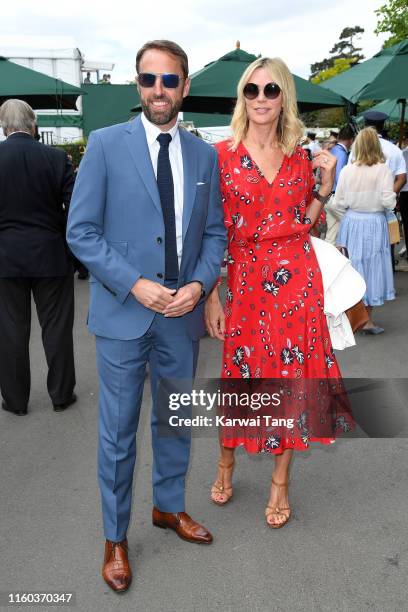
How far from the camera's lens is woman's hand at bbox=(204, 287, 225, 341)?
3.28m

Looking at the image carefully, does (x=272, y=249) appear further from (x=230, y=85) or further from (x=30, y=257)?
(x=230, y=85)

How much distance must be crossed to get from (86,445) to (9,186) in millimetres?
1875

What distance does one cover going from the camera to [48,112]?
2569 cm

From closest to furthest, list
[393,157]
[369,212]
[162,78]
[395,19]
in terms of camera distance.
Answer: [162,78]
[369,212]
[393,157]
[395,19]

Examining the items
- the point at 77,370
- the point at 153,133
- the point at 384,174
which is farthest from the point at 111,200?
the point at 384,174

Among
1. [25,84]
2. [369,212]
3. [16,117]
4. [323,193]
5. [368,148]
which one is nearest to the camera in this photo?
[323,193]

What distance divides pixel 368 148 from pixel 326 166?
362 centimetres

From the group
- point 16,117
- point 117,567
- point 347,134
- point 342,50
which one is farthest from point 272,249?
point 342,50

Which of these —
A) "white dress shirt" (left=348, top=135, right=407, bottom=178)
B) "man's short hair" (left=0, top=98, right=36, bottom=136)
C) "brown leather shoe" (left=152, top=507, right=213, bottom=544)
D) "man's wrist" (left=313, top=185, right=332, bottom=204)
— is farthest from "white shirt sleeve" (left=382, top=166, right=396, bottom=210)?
"brown leather shoe" (left=152, top=507, right=213, bottom=544)

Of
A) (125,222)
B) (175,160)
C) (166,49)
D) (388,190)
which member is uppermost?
(166,49)

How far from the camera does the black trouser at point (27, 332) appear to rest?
15.7 ft

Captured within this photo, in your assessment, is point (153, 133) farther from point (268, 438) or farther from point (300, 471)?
point (300, 471)

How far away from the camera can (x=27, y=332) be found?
16.0 feet

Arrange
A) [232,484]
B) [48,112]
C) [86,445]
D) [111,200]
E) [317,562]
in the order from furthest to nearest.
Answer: [48,112] < [86,445] < [232,484] < [317,562] < [111,200]
